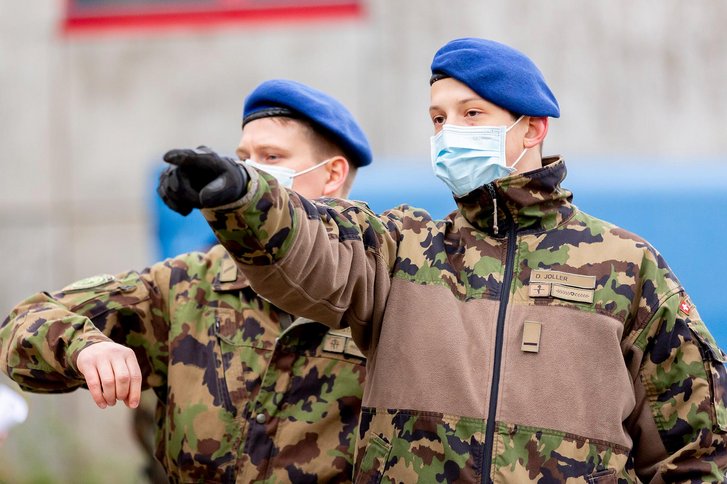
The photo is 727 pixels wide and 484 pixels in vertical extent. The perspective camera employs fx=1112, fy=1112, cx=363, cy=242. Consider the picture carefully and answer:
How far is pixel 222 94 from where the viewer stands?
743cm

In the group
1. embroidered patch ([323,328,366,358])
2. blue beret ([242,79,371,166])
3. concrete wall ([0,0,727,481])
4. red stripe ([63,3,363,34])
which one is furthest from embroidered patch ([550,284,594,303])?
red stripe ([63,3,363,34])

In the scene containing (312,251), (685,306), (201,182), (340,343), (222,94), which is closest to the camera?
(201,182)

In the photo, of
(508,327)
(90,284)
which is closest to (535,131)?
(508,327)

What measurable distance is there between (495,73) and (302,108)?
812 millimetres

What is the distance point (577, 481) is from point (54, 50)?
613cm

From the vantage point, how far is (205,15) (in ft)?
24.4

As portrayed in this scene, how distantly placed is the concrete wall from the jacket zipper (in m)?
4.48


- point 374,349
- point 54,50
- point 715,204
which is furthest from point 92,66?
point 374,349

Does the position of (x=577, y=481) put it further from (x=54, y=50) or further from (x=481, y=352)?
(x=54, y=50)

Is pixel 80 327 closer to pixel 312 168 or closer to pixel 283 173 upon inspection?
pixel 283 173

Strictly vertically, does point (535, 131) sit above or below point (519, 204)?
above

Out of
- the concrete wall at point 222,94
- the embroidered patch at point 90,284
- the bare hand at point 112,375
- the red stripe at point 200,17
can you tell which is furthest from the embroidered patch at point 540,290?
the red stripe at point 200,17

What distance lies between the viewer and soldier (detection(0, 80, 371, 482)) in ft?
9.05

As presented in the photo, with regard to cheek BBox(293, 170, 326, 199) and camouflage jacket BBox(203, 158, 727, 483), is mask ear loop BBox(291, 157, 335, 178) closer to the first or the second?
cheek BBox(293, 170, 326, 199)
